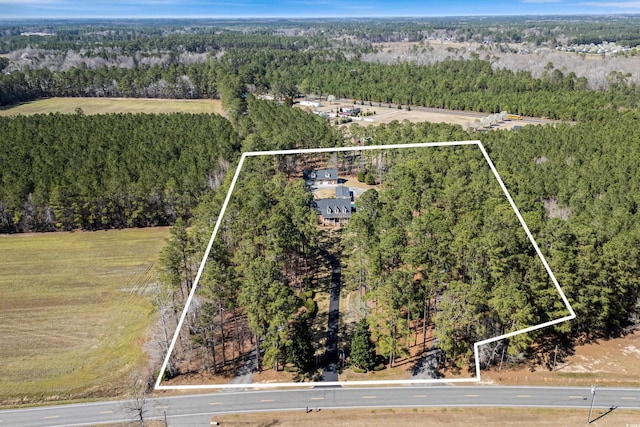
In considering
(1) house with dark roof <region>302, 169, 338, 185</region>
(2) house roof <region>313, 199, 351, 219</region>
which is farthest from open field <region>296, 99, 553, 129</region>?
(2) house roof <region>313, 199, 351, 219</region>

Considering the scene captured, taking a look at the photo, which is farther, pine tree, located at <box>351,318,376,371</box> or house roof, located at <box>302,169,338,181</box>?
house roof, located at <box>302,169,338,181</box>

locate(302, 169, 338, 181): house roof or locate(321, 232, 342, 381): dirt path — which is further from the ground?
locate(302, 169, 338, 181): house roof

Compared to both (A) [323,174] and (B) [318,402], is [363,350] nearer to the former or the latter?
(B) [318,402]

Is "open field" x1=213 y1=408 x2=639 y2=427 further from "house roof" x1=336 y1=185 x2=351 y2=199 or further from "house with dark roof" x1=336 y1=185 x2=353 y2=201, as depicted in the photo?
"house roof" x1=336 y1=185 x2=351 y2=199

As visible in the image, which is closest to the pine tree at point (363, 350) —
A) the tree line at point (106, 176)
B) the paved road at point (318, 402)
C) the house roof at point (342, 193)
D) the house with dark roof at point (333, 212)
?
the paved road at point (318, 402)

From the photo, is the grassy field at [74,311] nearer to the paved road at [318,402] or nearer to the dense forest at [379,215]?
the paved road at [318,402]

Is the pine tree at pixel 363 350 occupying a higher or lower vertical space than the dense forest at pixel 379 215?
lower
